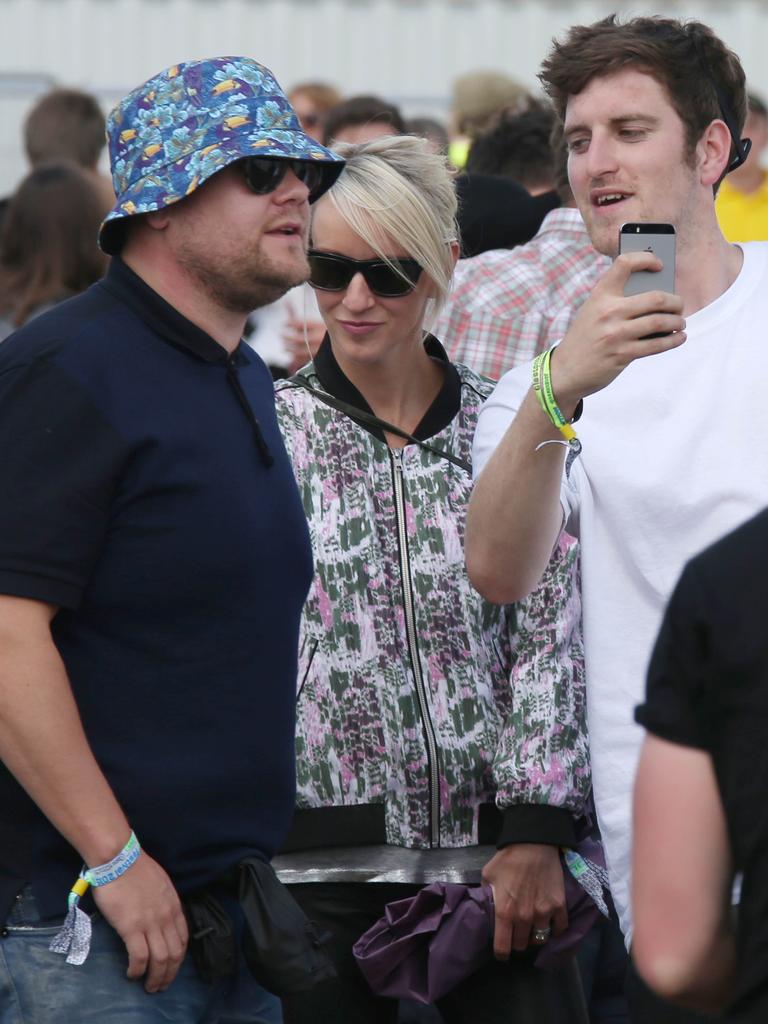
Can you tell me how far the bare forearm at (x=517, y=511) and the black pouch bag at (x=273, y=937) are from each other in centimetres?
58

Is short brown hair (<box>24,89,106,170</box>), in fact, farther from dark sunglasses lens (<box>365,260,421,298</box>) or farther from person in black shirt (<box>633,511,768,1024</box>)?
person in black shirt (<box>633,511,768,1024</box>)

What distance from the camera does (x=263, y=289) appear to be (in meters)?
2.66

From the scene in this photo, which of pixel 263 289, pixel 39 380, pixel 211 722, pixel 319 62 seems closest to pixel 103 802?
pixel 211 722

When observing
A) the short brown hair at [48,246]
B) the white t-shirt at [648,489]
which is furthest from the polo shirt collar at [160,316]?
the short brown hair at [48,246]

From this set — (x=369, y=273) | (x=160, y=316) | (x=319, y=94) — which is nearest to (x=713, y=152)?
(x=369, y=273)

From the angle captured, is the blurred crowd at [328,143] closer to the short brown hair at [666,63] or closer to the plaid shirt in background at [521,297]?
the plaid shirt in background at [521,297]

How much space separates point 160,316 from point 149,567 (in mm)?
Result: 381

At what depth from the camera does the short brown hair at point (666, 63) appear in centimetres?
291

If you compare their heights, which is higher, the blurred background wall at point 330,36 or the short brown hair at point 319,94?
the short brown hair at point 319,94

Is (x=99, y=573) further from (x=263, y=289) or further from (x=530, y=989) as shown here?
(x=530, y=989)

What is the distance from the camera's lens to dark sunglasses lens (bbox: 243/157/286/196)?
264cm

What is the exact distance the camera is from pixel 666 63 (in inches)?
115

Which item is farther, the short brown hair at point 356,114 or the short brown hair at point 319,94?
the short brown hair at point 319,94

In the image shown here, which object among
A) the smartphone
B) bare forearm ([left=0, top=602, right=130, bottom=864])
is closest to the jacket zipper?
the smartphone
